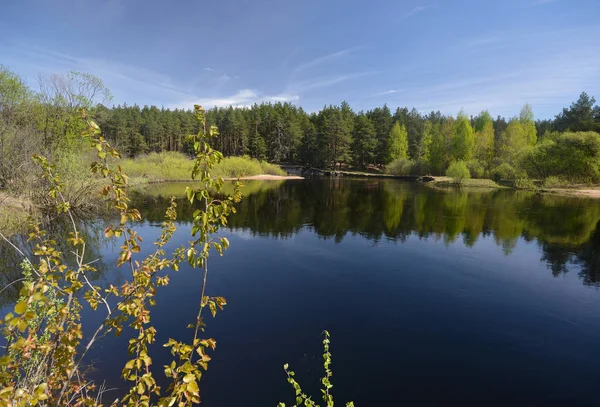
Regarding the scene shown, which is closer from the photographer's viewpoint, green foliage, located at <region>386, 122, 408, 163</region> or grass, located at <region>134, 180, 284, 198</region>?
grass, located at <region>134, 180, 284, 198</region>

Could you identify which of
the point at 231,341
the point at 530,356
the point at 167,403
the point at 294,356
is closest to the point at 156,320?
the point at 231,341

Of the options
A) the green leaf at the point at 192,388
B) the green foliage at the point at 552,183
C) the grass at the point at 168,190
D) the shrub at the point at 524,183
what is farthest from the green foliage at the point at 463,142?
the green leaf at the point at 192,388

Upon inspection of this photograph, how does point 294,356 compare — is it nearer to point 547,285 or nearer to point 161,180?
point 547,285

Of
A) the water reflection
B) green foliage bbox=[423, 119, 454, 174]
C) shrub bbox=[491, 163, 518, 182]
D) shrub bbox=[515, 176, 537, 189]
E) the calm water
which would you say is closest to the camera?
the calm water

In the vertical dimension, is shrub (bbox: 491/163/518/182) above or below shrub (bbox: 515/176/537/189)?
above

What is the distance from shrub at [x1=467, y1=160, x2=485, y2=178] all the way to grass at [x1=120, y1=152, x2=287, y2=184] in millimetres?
44733

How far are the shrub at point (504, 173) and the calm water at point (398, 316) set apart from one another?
1767 inches

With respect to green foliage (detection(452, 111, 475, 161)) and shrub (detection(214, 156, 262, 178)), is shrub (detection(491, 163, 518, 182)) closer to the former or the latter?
green foliage (detection(452, 111, 475, 161))

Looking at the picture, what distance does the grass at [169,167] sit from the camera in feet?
175

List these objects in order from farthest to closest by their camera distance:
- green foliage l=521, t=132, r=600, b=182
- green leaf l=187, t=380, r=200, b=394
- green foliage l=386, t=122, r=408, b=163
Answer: green foliage l=386, t=122, r=408, b=163 → green foliage l=521, t=132, r=600, b=182 → green leaf l=187, t=380, r=200, b=394

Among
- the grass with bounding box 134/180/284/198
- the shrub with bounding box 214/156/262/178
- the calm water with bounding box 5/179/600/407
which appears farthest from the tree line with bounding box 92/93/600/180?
the calm water with bounding box 5/179/600/407

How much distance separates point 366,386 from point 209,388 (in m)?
3.43

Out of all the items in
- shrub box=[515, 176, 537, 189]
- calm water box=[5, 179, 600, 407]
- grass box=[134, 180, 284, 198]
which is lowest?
calm water box=[5, 179, 600, 407]

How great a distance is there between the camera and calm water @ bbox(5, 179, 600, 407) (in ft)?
24.2
